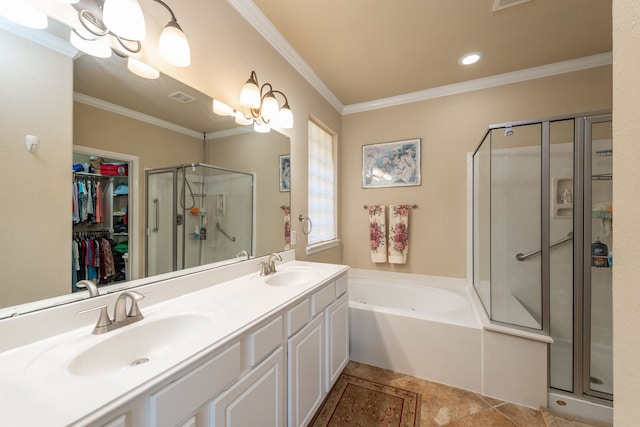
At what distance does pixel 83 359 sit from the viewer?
74 cm

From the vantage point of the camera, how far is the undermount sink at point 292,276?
1.67 metres

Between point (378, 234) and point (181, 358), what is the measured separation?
245 centimetres

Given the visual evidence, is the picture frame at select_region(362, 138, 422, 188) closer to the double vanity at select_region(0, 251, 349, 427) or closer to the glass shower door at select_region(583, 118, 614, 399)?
the glass shower door at select_region(583, 118, 614, 399)

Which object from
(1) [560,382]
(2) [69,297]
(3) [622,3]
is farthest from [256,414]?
(1) [560,382]

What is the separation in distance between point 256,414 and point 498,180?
244 cm

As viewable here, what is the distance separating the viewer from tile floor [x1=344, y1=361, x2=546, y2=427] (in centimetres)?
150

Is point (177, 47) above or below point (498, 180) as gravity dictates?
above

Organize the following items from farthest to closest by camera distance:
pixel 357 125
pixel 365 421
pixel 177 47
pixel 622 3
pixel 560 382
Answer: pixel 357 125 → pixel 560 382 → pixel 365 421 → pixel 177 47 → pixel 622 3

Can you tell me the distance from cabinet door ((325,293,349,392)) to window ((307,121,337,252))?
0.83m

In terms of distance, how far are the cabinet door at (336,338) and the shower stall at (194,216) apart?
692mm

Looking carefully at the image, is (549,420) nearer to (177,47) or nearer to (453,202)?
(453,202)

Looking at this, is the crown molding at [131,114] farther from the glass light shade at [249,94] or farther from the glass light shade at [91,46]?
the glass light shade at [249,94]

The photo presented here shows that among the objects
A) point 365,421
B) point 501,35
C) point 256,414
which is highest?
point 501,35

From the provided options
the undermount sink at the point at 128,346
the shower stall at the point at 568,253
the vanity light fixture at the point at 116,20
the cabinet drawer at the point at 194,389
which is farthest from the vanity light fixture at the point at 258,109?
the shower stall at the point at 568,253
